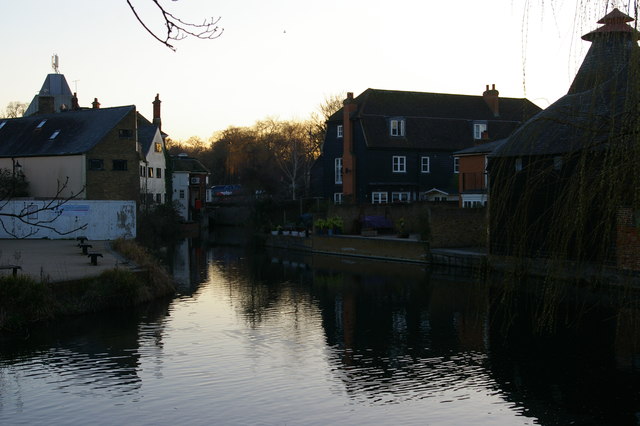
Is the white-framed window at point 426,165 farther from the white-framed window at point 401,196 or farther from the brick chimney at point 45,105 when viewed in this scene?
the brick chimney at point 45,105

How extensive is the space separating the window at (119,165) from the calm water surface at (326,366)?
22.7 m

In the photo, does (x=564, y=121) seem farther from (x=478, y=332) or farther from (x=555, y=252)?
(x=478, y=332)

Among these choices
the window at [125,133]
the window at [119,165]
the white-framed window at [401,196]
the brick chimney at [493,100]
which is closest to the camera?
the window at [119,165]

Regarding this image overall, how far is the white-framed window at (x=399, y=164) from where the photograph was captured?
46.4 metres

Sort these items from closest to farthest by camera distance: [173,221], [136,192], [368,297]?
[368,297] < [136,192] < [173,221]

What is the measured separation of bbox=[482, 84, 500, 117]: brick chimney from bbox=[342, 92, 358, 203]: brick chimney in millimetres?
10584

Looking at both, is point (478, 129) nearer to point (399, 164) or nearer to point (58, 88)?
point (399, 164)

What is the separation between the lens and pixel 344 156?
4738 centimetres

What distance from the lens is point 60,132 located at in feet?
142

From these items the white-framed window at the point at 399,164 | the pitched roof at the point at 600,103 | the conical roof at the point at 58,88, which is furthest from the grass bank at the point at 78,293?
the conical roof at the point at 58,88

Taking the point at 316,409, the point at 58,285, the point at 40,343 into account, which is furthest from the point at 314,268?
the point at 316,409

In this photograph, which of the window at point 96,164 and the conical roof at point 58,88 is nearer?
the window at point 96,164

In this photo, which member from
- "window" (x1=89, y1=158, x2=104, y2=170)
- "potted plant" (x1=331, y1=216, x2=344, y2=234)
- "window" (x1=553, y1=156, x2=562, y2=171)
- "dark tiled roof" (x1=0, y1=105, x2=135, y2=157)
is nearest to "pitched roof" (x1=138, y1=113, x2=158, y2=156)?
"dark tiled roof" (x1=0, y1=105, x2=135, y2=157)

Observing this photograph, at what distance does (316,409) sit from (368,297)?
11746mm
